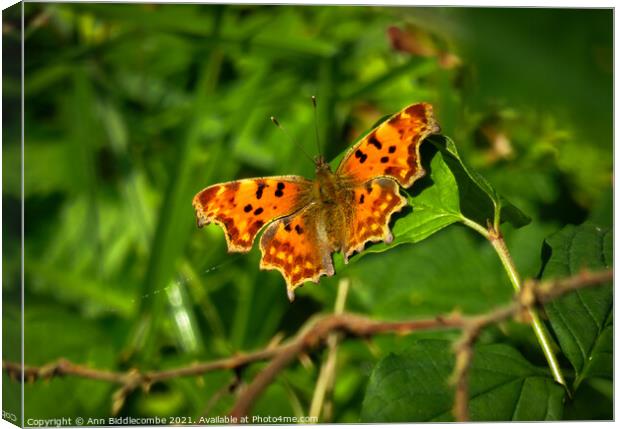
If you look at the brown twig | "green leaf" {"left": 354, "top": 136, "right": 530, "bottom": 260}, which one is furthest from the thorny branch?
"green leaf" {"left": 354, "top": 136, "right": 530, "bottom": 260}

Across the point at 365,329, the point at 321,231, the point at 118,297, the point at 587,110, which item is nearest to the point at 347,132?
the point at 118,297

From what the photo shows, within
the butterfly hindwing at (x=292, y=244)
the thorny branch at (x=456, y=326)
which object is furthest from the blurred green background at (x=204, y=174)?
the thorny branch at (x=456, y=326)

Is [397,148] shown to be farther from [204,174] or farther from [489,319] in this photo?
[204,174]

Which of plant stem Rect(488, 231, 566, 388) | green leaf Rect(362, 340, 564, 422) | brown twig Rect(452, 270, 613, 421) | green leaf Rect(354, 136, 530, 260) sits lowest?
green leaf Rect(362, 340, 564, 422)

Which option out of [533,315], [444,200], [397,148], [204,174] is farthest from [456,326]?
[204,174]

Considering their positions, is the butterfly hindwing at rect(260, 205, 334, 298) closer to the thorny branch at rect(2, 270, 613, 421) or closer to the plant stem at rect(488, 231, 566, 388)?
the plant stem at rect(488, 231, 566, 388)

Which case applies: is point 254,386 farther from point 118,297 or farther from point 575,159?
point 118,297

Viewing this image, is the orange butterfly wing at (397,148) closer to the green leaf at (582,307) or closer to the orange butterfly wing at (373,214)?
the orange butterfly wing at (373,214)
